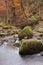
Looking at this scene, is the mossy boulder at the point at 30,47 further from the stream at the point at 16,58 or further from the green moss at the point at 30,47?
the stream at the point at 16,58

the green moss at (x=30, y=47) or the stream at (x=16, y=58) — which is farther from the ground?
the green moss at (x=30, y=47)

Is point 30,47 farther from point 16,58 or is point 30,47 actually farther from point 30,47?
point 16,58

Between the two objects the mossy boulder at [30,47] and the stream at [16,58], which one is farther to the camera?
the mossy boulder at [30,47]

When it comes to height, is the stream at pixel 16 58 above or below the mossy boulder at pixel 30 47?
below

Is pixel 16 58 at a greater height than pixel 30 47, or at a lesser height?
lesser

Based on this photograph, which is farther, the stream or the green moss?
the green moss

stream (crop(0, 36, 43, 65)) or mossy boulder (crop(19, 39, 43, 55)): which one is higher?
mossy boulder (crop(19, 39, 43, 55))

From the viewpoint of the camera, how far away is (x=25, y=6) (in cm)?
4209

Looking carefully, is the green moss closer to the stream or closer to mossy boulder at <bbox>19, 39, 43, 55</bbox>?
mossy boulder at <bbox>19, 39, 43, 55</bbox>

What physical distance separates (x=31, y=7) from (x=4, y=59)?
26.9 metres

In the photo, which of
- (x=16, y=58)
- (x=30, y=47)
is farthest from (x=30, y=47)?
(x=16, y=58)

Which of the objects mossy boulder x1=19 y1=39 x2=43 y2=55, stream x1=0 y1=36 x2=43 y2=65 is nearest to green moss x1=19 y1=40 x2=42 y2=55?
mossy boulder x1=19 y1=39 x2=43 y2=55

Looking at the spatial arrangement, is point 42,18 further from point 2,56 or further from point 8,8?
point 2,56

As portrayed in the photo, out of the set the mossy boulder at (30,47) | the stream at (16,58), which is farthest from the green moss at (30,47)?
the stream at (16,58)
